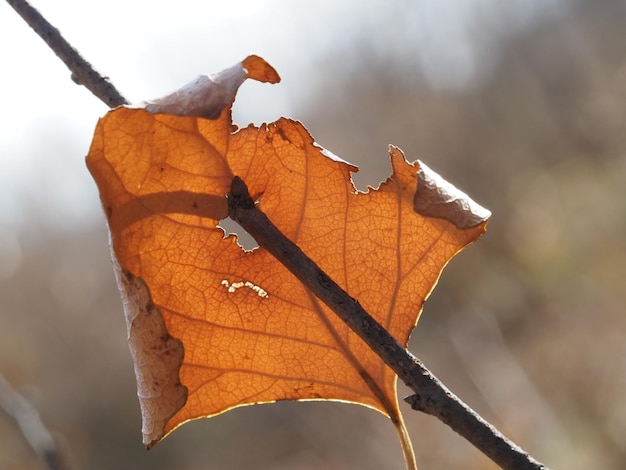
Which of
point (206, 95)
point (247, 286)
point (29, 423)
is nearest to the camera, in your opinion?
point (206, 95)

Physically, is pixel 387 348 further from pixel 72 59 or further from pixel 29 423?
pixel 29 423

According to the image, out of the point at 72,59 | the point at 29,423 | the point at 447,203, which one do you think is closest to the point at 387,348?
the point at 447,203

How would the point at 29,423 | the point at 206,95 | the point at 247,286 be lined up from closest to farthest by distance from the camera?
the point at 206,95, the point at 247,286, the point at 29,423

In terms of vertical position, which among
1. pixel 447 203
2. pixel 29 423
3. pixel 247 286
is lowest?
pixel 29 423

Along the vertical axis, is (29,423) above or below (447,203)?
below

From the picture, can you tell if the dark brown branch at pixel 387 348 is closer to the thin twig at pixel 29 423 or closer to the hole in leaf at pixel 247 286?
the hole in leaf at pixel 247 286

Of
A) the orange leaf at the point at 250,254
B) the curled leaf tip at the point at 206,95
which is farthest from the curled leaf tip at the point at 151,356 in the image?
the curled leaf tip at the point at 206,95

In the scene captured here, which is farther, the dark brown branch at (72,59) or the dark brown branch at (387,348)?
the dark brown branch at (72,59)

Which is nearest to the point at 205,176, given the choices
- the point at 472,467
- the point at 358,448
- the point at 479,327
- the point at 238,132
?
the point at 238,132
